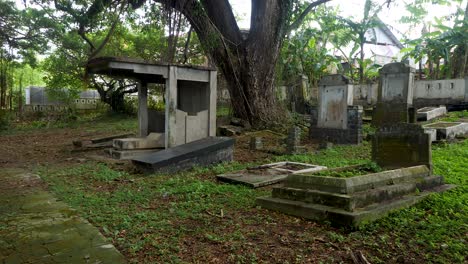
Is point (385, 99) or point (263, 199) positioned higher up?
point (385, 99)

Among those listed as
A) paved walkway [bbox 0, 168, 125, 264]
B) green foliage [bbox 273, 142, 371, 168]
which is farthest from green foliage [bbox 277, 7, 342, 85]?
paved walkway [bbox 0, 168, 125, 264]

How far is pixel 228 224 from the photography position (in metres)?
3.97

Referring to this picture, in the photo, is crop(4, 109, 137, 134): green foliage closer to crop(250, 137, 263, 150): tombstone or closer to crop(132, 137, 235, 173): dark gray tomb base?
crop(250, 137, 263, 150): tombstone

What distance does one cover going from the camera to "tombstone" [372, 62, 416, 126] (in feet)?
37.1

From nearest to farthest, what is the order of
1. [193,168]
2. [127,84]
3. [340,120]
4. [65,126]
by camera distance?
1. [193,168]
2. [340,120]
3. [65,126]
4. [127,84]

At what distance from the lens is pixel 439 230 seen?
3.66 m

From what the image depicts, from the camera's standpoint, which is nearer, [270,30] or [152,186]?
[152,186]

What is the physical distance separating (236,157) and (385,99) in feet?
20.6

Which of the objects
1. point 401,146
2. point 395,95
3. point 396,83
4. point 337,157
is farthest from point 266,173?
point 396,83

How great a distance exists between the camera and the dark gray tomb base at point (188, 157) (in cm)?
690

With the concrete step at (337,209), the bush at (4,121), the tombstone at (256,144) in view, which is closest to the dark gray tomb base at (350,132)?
the tombstone at (256,144)

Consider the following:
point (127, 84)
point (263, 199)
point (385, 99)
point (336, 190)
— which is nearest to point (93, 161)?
point (263, 199)

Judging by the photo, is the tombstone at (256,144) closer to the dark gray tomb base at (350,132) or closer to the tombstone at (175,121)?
the tombstone at (175,121)

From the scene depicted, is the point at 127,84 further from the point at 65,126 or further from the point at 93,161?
the point at 93,161
